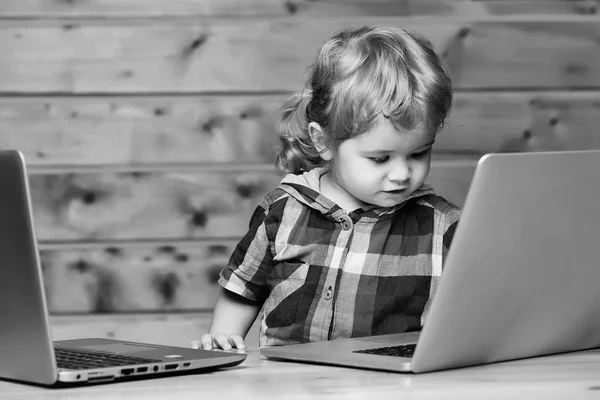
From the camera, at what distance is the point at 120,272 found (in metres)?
2.54

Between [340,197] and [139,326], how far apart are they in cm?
103

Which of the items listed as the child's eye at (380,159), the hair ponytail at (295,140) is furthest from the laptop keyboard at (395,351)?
the hair ponytail at (295,140)

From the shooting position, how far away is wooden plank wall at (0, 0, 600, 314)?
252 centimetres

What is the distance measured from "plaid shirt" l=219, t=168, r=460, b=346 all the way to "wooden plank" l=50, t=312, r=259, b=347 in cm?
88

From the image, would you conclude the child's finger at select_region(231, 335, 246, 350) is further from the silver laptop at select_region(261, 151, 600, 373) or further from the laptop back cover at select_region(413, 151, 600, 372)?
the laptop back cover at select_region(413, 151, 600, 372)

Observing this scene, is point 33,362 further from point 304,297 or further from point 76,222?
point 76,222

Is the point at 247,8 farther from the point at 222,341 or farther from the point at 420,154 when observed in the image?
the point at 222,341

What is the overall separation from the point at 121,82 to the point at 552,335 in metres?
1.68

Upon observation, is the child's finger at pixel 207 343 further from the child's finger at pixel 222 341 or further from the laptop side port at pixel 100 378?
the laptop side port at pixel 100 378

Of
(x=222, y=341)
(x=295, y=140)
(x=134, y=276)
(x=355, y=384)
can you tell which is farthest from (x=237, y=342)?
(x=134, y=276)

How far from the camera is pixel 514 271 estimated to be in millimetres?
953

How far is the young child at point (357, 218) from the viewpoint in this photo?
1540mm

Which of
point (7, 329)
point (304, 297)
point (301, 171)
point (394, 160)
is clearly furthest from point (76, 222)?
point (7, 329)

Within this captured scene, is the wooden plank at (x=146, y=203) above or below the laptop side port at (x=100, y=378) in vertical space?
below
